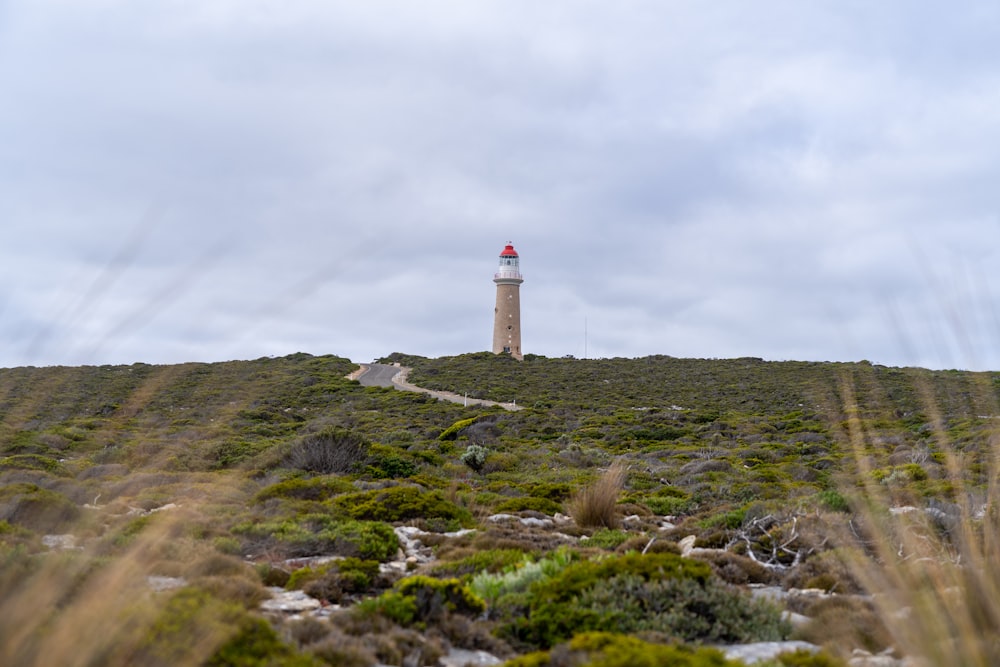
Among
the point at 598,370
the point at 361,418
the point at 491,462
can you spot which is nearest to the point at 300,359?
the point at 598,370

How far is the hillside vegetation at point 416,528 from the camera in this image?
479 centimetres

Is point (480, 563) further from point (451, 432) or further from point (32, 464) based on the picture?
point (451, 432)

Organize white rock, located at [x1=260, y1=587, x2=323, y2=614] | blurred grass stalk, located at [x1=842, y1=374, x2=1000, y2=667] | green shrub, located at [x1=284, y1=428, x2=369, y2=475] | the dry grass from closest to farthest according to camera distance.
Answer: blurred grass stalk, located at [x1=842, y1=374, x2=1000, y2=667], white rock, located at [x1=260, y1=587, x2=323, y2=614], the dry grass, green shrub, located at [x1=284, y1=428, x2=369, y2=475]

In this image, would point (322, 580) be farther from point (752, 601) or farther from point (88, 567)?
point (752, 601)

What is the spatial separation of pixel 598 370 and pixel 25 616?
60.3 meters

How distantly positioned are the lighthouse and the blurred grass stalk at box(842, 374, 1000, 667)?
56.8m

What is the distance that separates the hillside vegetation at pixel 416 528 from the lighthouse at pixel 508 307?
42.9m

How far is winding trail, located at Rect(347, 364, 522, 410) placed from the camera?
45.6m

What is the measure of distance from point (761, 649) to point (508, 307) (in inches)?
2524

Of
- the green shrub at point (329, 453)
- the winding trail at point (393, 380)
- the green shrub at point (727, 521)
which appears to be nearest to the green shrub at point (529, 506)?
the green shrub at point (727, 521)

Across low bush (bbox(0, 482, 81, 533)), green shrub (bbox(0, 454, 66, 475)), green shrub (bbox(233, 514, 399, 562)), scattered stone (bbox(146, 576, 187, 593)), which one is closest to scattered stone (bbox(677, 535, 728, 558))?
green shrub (bbox(233, 514, 399, 562))

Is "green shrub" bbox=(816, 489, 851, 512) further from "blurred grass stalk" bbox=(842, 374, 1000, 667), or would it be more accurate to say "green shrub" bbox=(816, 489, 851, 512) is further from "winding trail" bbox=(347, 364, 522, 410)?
"winding trail" bbox=(347, 364, 522, 410)

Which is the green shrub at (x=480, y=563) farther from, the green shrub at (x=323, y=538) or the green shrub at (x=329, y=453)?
the green shrub at (x=329, y=453)

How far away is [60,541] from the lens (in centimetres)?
846
